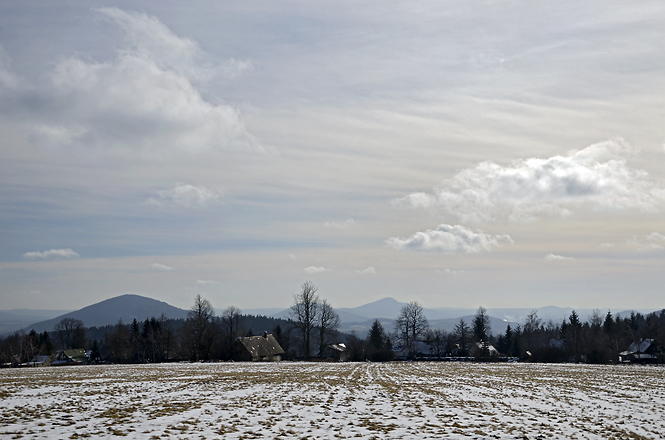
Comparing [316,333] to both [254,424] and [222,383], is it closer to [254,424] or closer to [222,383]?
[222,383]

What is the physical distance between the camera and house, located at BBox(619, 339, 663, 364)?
76125 mm

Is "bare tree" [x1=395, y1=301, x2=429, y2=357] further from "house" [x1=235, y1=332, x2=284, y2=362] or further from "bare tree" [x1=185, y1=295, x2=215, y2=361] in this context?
"bare tree" [x1=185, y1=295, x2=215, y2=361]

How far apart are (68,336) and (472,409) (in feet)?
448

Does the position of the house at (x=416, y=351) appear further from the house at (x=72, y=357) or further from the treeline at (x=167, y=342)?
the house at (x=72, y=357)

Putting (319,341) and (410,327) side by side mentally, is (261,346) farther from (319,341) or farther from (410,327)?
(410,327)

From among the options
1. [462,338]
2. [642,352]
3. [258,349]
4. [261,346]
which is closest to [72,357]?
[261,346]

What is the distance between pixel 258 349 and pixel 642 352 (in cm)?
6999

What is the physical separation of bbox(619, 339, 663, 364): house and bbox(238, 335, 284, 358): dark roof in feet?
179

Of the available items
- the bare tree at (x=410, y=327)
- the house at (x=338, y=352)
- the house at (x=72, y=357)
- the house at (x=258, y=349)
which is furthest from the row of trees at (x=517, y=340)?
the house at (x=72, y=357)

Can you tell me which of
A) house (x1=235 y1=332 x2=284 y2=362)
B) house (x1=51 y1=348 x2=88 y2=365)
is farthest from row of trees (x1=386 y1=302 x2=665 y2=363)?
house (x1=51 y1=348 x2=88 y2=365)

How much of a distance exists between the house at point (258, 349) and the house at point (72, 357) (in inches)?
1867

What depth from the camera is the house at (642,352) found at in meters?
76.1

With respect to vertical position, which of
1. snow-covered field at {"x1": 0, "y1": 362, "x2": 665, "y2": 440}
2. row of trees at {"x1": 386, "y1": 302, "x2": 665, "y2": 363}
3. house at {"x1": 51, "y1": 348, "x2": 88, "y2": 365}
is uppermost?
snow-covered field at {"x1": 0, "y1": 362, "x2": 665, "y2": 440}

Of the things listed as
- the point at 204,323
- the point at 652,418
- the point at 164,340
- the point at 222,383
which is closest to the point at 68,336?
the point at 164,340
